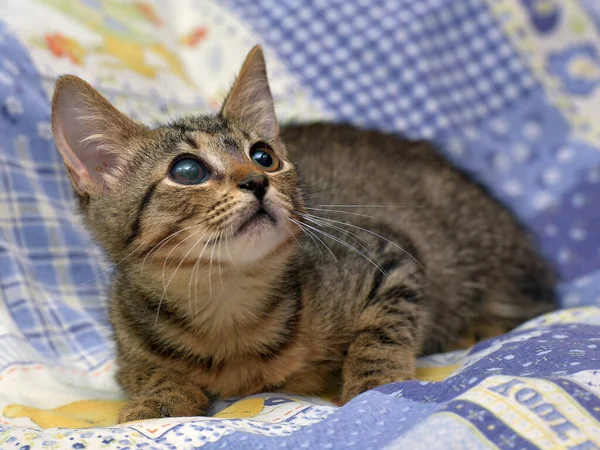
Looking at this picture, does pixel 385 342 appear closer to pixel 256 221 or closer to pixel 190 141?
pixel 256 221

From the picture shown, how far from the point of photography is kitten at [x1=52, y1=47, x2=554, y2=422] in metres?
1.28

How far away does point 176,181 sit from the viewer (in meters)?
1.33

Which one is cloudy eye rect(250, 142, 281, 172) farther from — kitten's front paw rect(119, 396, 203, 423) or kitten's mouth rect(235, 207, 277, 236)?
kitten's front paw rect(119, 396, 203, 423)

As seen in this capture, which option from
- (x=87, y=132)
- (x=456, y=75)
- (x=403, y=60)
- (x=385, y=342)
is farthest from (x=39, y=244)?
(x=456, y=75)

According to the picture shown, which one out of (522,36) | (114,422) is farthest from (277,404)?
(522,36)

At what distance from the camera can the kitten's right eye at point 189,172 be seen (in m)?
1.32

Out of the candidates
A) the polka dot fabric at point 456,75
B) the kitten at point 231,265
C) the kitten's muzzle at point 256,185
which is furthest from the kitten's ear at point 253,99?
the polka dot fabric at point 456,75

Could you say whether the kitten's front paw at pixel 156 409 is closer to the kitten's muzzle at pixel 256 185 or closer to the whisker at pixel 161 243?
the whisker at pixel 161 243

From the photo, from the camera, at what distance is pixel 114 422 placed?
1.44 m

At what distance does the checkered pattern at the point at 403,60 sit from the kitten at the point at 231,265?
902 mm

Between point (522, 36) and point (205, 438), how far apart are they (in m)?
2.10

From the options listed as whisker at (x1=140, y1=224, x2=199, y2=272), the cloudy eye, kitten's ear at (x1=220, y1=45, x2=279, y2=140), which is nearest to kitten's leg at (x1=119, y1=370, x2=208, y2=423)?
whisker at (x1=140, y1=224, x2=199, y2=272)

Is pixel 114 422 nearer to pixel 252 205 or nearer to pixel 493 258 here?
pixel 252 205

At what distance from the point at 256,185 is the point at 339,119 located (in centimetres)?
144
